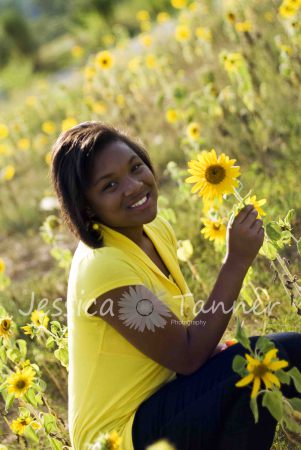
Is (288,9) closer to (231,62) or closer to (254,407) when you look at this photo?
(231,62)

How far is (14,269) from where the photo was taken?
15.5ft

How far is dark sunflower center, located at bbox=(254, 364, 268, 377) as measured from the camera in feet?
5.43

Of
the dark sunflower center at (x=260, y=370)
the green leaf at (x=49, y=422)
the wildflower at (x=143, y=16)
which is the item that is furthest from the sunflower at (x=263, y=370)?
the wildflower at (x=143, y=16)

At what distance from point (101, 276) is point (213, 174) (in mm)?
425

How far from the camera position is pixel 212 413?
1.76 metres

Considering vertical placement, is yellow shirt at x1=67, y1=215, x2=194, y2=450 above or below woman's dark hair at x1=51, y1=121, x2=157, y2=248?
below

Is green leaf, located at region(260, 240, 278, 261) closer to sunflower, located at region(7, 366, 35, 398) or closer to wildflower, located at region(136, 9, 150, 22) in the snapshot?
sunflower, located at region(7, 366, 35, 398)

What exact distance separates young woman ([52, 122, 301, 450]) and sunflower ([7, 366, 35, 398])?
321 mm

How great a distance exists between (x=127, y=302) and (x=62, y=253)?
1546 mm

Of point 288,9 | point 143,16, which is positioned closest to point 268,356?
point 288,9

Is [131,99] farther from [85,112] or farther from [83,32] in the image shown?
[83,32]

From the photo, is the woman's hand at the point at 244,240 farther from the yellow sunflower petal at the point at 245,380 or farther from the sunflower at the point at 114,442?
the sunflower at the point at 114,442

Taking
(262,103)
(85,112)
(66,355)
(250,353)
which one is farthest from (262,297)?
(85,112)

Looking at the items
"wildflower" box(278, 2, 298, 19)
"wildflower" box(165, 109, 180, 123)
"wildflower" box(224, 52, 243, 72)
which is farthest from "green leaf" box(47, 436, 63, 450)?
"wildflower" box(278, 2, 298, 19)
